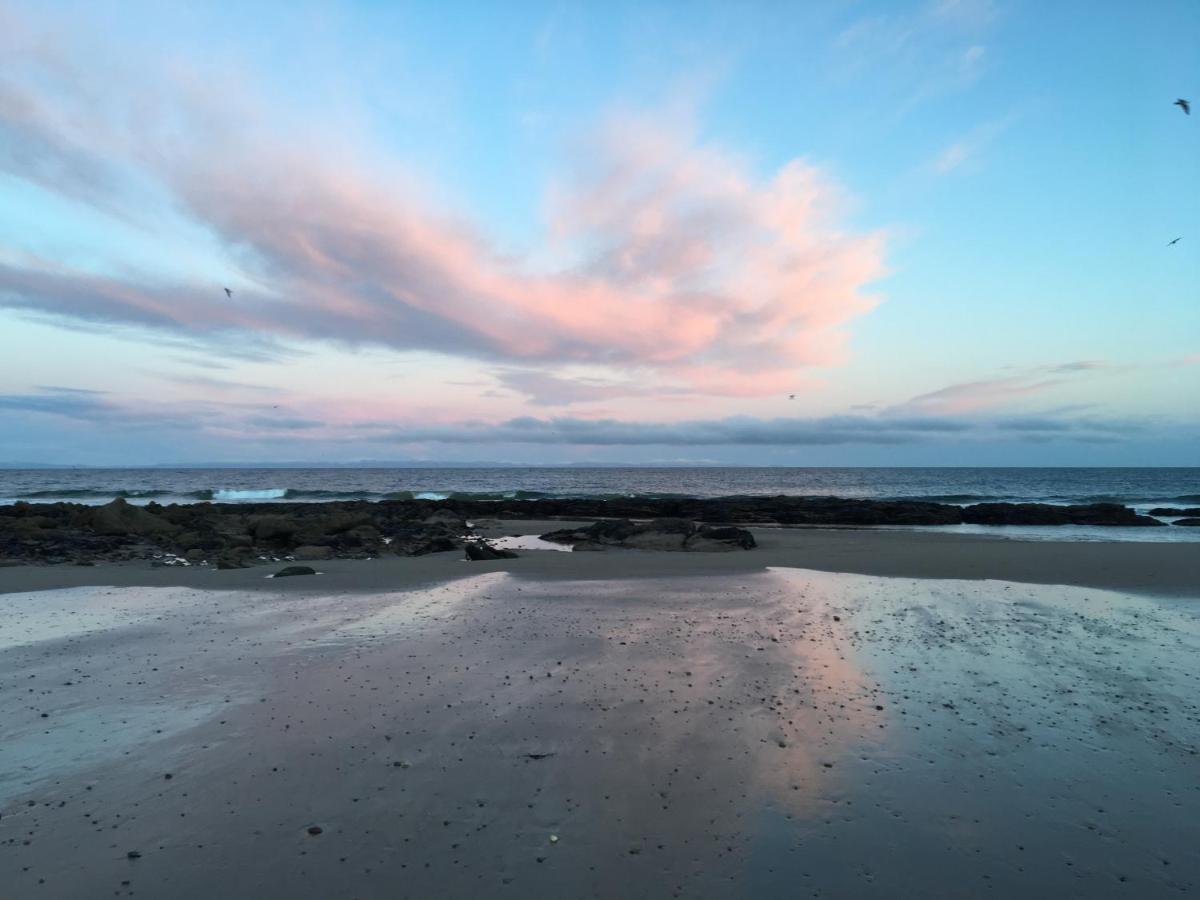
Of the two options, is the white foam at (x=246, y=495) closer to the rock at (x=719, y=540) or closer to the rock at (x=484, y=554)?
the rock at (x=484, y=554)

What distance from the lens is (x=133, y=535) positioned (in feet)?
69.3

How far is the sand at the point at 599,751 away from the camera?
3922 millimetres

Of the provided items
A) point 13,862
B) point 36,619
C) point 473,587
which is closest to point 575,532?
point 473,587

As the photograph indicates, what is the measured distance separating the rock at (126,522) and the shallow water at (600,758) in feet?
43.3

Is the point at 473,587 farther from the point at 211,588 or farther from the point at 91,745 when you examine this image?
the point at 91,745

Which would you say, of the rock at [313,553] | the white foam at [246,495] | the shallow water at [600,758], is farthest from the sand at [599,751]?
the white foam at [246,495]

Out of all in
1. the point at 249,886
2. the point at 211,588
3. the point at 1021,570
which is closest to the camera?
the point at 249,886

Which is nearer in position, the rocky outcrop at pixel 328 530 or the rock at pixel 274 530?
the rocky outcrop at pixel 328 530

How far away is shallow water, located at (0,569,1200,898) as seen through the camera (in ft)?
12.9

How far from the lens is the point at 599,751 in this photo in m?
5.46

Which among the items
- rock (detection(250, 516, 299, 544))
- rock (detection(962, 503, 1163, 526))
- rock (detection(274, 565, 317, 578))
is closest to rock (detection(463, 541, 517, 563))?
rock (detection(274, 565, 317, 578))

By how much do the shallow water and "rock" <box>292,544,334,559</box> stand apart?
26.0ft

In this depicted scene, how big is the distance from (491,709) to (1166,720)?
20.3ft

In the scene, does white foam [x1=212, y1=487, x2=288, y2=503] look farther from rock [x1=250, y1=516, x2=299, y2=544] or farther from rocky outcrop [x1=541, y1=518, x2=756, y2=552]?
rocky outcrop [x1=541, y1=518, x2=756, y2=552]
